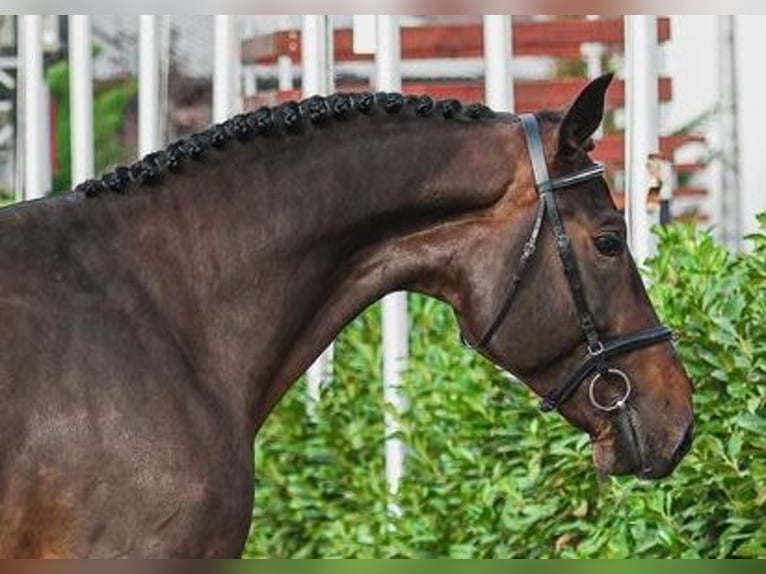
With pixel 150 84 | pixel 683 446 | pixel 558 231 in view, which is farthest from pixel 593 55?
pixel 558 231

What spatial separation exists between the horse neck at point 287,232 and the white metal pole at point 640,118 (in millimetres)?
2665

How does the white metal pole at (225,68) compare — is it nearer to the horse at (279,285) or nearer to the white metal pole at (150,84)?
the white metal pole at (150,84)

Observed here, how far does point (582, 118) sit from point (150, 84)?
191 inches

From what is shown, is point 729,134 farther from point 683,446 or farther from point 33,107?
point 683,446

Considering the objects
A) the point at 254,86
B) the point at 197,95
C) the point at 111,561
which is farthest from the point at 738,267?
the point at 197,95

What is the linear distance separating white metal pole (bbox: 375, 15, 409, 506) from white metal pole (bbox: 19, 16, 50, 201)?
90.6 inches

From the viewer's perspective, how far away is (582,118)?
16.2ft

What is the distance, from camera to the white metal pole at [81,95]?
385 inches

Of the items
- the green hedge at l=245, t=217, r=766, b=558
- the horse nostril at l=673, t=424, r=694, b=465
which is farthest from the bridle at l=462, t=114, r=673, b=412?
the green hedge at l=245, t=217, r=766, b=558

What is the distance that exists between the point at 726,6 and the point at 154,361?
2.20 metres

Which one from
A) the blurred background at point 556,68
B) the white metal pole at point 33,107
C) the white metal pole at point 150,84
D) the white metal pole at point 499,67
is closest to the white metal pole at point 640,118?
the blurred background at point 556,68

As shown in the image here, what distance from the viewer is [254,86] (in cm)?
1004

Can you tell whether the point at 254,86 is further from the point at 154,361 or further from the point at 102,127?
the point at 102,127

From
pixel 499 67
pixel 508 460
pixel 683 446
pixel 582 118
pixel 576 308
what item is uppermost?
pixel 499 67
